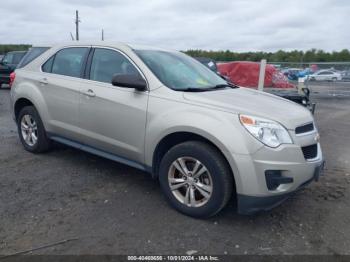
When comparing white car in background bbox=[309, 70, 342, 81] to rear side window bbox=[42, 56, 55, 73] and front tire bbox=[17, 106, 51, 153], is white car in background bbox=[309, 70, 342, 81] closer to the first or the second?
rear side window bbox=[42, 56, 55, 73]

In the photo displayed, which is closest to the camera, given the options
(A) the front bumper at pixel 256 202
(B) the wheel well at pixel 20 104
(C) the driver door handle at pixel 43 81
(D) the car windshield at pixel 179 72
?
(A) the front bumper at pixel 256 202

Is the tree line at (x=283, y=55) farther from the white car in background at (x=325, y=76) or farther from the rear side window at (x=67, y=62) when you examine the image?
the rear side window at (x=67, y=62)

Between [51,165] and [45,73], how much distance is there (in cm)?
132

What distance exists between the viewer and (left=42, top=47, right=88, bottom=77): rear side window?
15.8 feet

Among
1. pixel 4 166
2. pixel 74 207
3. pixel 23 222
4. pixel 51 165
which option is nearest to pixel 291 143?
pixel 74 207

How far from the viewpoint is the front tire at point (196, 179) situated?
133 inches

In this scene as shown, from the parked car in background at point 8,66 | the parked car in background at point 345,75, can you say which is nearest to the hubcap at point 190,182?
the parked car in background at point 345,75

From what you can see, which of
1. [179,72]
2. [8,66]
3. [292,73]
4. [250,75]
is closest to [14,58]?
[8,66]

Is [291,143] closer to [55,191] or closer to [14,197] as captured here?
[55,191]

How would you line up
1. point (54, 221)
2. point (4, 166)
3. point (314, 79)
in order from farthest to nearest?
point (314, 79) → point (4, 166) → point (54, 221)

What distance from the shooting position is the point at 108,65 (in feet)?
14.8

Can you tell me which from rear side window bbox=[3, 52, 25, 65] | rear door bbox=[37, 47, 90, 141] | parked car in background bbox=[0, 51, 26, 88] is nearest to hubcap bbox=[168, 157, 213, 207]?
rear door bbox=[37, 47, 90, 141]

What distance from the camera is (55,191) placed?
4.25 metres

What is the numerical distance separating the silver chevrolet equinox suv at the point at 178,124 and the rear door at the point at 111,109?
12mm
